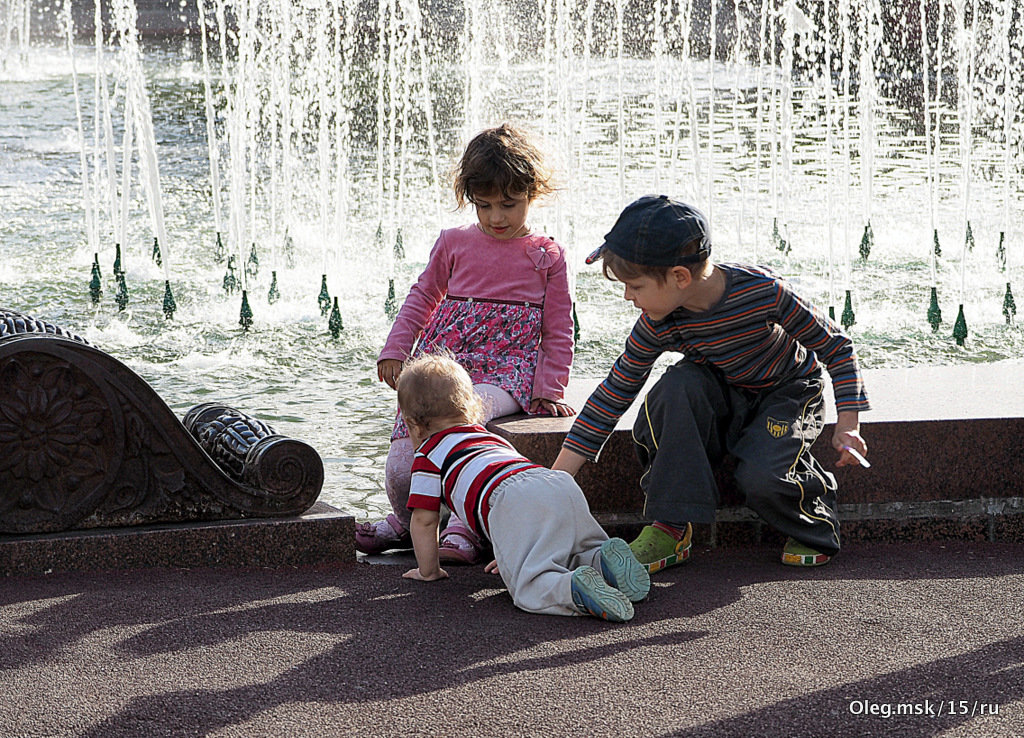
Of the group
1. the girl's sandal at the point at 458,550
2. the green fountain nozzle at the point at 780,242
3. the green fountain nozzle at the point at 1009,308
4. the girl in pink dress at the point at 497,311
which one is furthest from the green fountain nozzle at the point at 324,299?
the girl's sandal at the point at 458,550

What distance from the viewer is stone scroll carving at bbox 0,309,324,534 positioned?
344 centimetres

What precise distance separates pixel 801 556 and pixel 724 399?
0.49 m

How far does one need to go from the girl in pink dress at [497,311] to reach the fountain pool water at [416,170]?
Answer: 0.26 metres

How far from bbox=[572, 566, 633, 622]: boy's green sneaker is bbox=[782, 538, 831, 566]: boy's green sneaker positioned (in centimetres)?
70

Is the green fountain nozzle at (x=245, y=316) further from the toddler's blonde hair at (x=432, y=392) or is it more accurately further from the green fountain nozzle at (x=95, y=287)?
the toddler's blonde hair at (x=432, y=392)

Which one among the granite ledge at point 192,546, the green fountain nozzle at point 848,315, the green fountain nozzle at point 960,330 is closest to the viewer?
the granite ledge at point 192,546

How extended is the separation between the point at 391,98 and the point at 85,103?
16.6 feet

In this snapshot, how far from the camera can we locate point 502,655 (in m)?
2.90

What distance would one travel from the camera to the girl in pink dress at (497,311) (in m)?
4.04

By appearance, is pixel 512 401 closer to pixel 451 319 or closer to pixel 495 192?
pixel 451 319

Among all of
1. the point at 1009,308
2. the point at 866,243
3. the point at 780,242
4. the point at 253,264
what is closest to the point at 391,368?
the point at 1009,308

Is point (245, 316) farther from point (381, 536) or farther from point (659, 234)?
point (659, 234)

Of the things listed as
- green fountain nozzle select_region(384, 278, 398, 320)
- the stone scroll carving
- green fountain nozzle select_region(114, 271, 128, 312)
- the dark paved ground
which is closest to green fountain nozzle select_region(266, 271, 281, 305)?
green fountain nozzle select_region(384, 278, 398, 320)

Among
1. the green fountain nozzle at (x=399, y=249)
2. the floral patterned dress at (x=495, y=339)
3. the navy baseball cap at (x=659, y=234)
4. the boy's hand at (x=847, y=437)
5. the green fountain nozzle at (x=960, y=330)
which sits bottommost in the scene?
the green fountain nozzle at (x=960, y=330)
